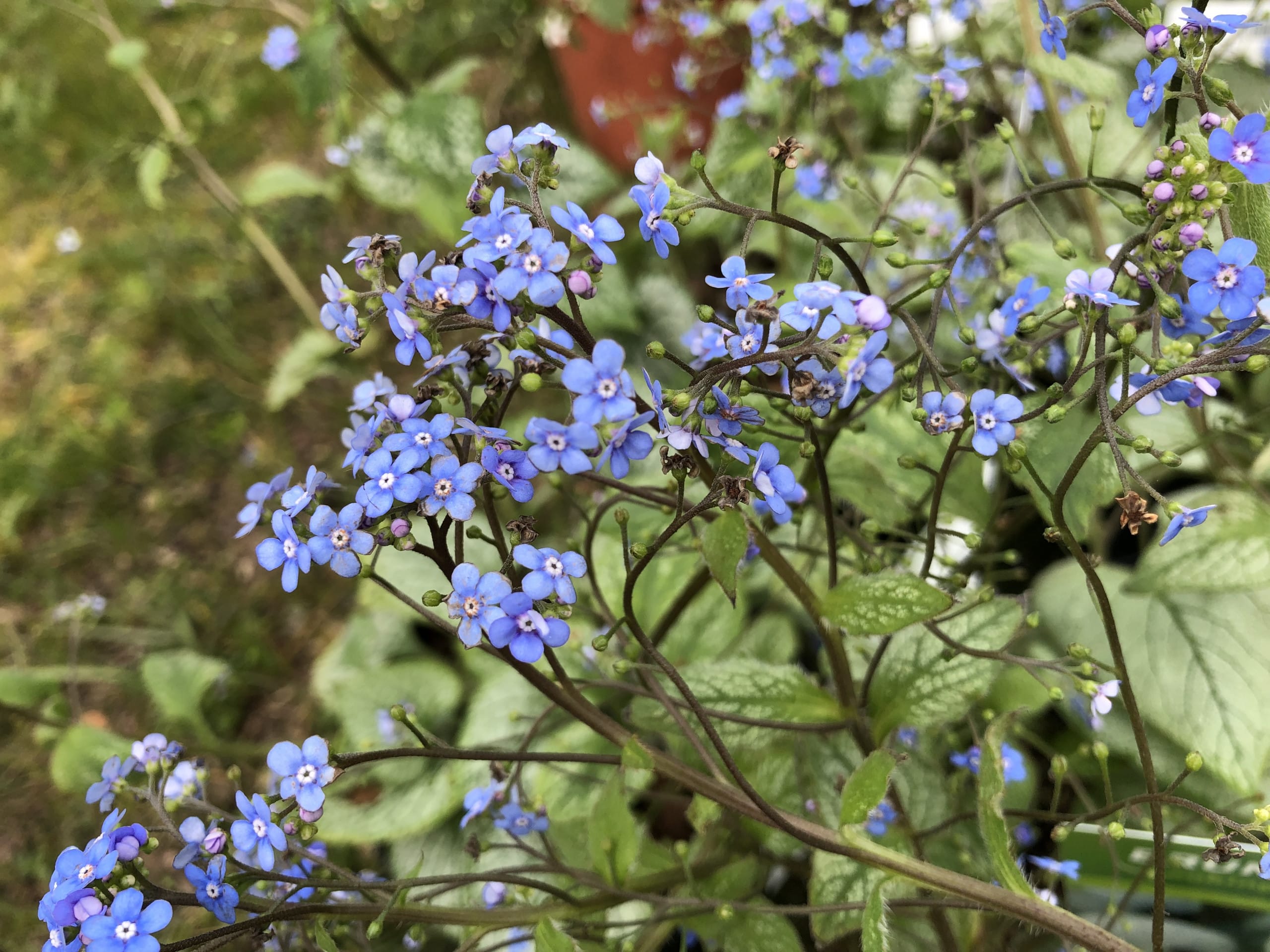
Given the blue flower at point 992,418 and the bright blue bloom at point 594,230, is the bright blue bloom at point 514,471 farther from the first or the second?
the blue flower at point 992,418

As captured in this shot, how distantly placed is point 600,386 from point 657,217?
22 cm

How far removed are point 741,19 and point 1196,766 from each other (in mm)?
1996

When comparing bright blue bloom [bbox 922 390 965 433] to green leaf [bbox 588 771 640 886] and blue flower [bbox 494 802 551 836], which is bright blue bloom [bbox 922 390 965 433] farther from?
blue flower [bbox 494 802 551 836]

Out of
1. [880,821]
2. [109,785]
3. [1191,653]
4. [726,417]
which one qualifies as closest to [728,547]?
[726,417]

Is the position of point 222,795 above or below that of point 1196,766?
below

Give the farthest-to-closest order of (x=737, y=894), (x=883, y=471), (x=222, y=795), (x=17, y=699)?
(x=222, y=795) < (x=17, y=699) < (x=883, y=471) < (x=737, y=894)

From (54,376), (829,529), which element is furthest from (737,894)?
(54,376)

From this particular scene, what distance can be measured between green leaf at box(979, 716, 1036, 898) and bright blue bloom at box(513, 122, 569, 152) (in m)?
0.78

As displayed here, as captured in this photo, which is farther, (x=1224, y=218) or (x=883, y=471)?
(x=883, y=471)

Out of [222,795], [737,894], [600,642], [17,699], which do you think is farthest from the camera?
[222,795]

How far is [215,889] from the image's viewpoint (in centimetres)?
86

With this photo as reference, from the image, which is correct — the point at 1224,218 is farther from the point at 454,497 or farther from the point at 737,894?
the point at 737,894

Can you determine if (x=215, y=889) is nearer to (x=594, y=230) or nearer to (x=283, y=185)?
(x=594, y=230)

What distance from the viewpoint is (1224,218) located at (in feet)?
3.12
